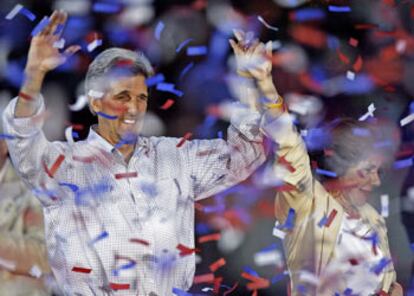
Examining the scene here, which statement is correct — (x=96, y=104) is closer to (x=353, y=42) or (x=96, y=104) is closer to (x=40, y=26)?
(x=40, y=26)

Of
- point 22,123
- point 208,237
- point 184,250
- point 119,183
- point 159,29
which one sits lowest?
point 208,237

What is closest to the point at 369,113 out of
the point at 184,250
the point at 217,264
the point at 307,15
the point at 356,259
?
the point at 307,15

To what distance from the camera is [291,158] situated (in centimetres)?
306

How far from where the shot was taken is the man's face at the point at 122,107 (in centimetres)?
301

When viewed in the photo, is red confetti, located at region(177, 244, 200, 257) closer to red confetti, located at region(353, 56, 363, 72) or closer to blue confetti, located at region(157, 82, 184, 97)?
blue confetti, located at region(157, 82, 184, 97)

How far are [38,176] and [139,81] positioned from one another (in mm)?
428

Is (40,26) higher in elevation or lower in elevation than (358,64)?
higher

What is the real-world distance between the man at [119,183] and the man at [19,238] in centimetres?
15

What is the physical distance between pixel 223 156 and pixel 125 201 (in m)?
0.35

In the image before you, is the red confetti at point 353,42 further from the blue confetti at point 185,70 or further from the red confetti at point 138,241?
the red confetti at point 138,241

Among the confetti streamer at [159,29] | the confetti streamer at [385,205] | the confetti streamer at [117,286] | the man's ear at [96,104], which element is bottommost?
the confetti streamer at [385,205]

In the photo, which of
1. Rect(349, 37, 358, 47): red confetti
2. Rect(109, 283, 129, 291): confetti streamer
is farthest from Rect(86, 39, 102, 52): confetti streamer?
Rect(349, 37, 358, 47): red confetti

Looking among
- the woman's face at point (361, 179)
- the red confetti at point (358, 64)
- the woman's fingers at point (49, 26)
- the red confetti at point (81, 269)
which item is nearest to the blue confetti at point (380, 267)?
the woman's face at point (361, 179)

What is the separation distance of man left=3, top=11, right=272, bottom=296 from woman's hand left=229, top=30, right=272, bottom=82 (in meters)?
0.13
